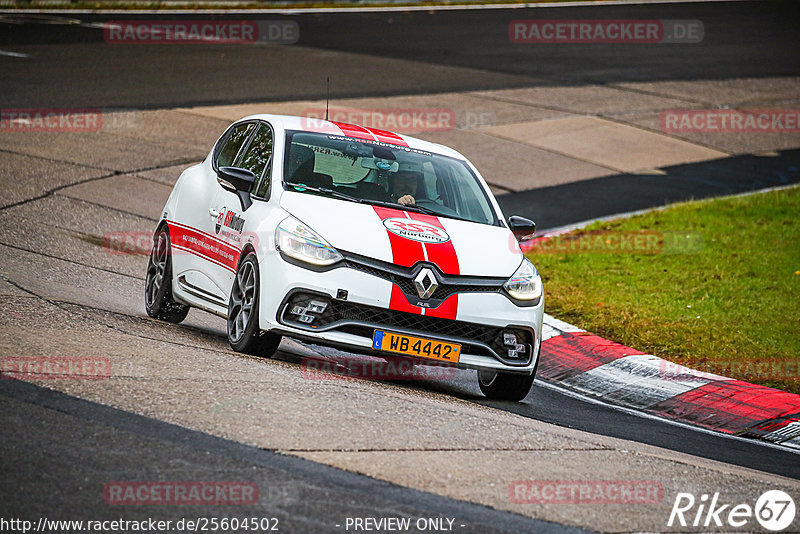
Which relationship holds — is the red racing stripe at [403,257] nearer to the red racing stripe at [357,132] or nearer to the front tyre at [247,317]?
the front tyre at [247,317]

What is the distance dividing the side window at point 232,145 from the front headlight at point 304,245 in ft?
5.86

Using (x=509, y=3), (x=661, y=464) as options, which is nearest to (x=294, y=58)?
(x=509, y=3)

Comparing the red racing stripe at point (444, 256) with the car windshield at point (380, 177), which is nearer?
the red racing stripe at point (444, 256)

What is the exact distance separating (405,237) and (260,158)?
164 cm

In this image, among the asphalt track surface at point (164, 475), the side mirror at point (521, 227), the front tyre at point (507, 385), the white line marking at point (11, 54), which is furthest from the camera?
the white line marking at point (11, 54)

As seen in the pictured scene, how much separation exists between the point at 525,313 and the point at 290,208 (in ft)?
5.61

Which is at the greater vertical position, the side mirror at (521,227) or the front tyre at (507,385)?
the side mirror at (521,227)

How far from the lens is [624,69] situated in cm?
2600

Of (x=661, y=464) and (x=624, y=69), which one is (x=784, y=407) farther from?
(x=624, y=69)

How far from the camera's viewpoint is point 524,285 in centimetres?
789

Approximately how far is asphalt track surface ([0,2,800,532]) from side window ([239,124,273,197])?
1.81 meters

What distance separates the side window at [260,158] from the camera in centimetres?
845

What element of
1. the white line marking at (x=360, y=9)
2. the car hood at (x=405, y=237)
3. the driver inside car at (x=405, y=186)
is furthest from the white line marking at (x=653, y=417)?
the white line marking at (x=360, y=9)

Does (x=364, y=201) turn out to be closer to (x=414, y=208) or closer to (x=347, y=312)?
(x=414, y=208)
